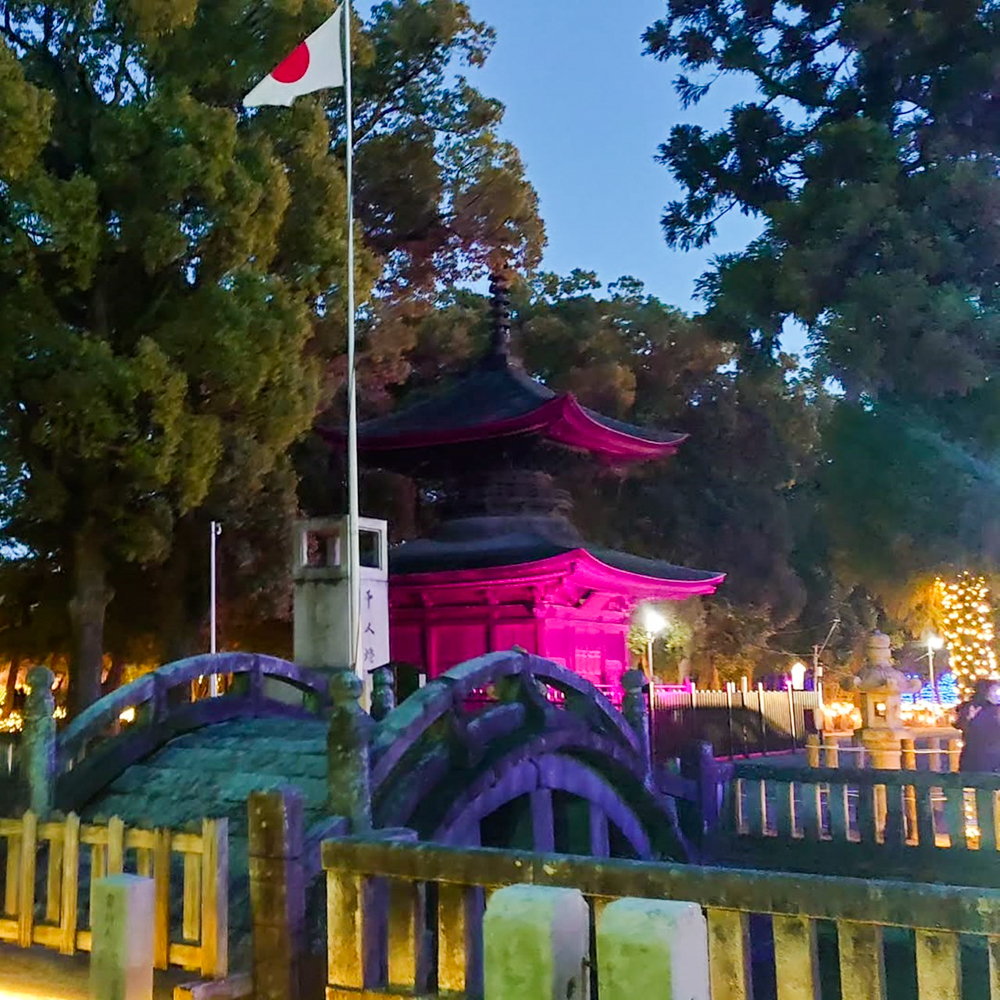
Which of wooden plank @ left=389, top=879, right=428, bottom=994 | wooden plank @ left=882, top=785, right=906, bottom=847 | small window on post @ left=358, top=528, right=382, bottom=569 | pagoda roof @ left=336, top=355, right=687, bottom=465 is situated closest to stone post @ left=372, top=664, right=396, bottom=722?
small window on post @ left=358, top=528, right=382, bottom=569

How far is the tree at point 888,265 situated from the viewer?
1733 cm

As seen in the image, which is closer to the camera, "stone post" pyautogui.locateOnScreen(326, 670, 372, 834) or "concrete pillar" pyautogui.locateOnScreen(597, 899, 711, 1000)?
"concrete pillar" pyautogui.locateOnScreen(597, 899, 711, 1000)

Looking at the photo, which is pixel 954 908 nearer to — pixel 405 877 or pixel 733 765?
pixel 405 877

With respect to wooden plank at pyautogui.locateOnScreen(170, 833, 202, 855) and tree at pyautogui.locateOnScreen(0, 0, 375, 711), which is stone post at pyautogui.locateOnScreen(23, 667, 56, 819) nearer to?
wooden plank at pyautogui.locateOnScreen(170, 833, 202, 855)

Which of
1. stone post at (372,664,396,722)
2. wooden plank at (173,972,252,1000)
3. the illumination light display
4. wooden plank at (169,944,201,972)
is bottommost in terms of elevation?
wooden plank at (173,972,252,1000)

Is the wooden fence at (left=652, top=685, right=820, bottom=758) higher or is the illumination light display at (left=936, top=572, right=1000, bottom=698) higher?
the illumination light display at (left=936, top=572, right=1000, bottom=698)

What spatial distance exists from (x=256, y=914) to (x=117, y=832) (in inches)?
32.9

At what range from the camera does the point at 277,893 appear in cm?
547

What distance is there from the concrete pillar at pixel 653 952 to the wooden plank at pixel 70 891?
11.1ft

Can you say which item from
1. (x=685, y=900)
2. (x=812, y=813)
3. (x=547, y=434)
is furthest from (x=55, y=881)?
(x=547, y=434)

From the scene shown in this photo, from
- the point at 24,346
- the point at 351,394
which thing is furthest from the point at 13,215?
the point at 351,394

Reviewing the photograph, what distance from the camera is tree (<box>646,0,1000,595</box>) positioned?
56.9 ft

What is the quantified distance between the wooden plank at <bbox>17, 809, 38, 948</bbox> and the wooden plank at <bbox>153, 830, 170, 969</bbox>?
0.88 meters

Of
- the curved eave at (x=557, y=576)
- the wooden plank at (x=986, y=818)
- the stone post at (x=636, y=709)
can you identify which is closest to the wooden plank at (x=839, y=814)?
the wooden plank at (x=986, y=818)
